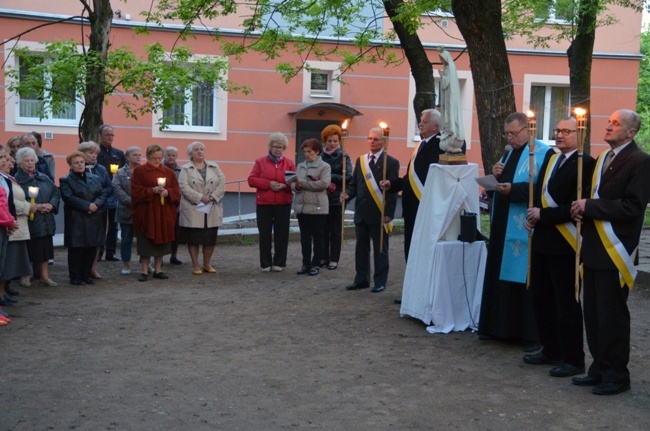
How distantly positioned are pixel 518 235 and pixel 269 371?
7.86 ft

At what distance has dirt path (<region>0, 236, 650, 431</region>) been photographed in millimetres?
5660

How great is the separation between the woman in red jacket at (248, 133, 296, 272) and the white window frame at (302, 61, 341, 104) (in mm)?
9987

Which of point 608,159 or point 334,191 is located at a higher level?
point 608,159

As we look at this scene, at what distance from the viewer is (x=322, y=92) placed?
22.8m

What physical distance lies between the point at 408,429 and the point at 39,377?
2.88 m

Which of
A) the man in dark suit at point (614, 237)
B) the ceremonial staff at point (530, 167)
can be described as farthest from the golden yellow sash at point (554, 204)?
the man in dark suit at point (614, 237)

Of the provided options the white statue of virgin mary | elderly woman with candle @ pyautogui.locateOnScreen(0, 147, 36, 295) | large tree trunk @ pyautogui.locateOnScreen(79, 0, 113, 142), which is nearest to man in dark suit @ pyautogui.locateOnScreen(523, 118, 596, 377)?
the white statue of virgin mary

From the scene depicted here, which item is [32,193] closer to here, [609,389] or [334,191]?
[334,191]

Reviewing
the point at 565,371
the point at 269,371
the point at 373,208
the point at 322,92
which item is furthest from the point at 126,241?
the point at 322,92

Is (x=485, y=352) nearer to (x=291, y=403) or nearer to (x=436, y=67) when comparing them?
(x=291, y=403)

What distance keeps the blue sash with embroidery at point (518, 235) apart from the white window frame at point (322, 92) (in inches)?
595

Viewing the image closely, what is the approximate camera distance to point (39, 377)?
661cm

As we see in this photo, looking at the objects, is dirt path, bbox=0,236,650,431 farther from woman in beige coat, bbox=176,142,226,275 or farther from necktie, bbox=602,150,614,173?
woman in beige coat, bbox=176,142,226,275

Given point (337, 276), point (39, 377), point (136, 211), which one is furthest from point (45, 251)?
point (39, 377)
